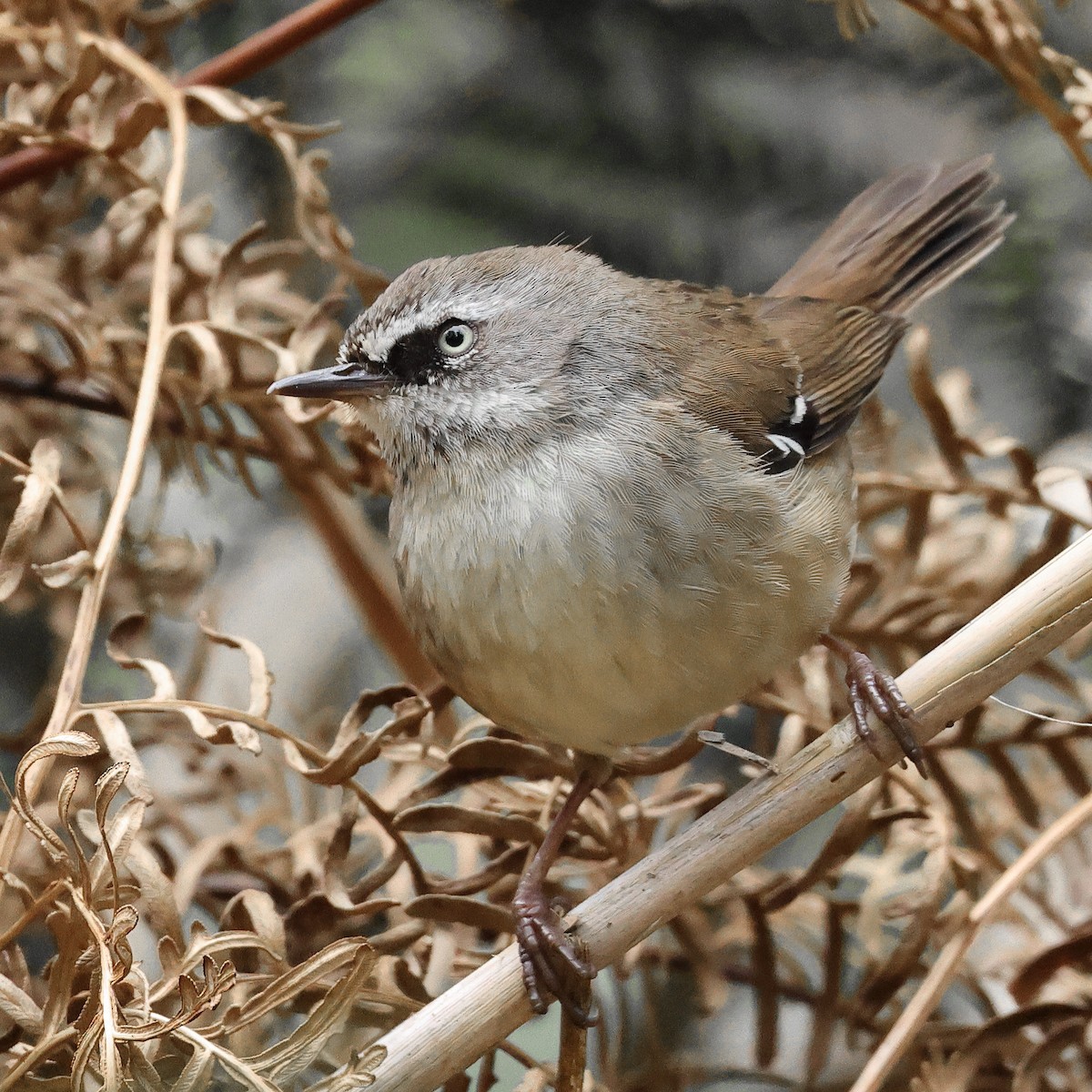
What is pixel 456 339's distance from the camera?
2094mm

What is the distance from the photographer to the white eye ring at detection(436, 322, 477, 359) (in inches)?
82.1

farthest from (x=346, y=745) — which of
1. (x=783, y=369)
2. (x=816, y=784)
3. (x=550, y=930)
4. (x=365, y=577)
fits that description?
(x=783, y=369)

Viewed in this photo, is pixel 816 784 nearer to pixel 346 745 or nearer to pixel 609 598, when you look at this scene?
pixel 609 598

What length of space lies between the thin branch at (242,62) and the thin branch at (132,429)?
10 cm

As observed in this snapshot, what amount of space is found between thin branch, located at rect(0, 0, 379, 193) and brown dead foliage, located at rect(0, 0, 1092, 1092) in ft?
0.14

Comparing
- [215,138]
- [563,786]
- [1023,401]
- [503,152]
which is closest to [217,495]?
[215,138]

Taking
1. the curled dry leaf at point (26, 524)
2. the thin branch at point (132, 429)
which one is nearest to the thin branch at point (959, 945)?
the thin branch at point (132, 429)

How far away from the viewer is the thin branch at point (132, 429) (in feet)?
4.91

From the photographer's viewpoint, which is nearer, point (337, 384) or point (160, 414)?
point (337, 384)

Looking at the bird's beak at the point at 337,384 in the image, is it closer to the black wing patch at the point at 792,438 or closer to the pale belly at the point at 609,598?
the pale belly at the point at 609,598

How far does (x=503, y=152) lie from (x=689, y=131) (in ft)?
1.66

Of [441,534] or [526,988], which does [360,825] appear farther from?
[526,988]

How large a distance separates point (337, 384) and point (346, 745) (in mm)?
635

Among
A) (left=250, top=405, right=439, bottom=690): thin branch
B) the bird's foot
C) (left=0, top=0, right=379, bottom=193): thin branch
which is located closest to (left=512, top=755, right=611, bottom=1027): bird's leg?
the bird's foot
